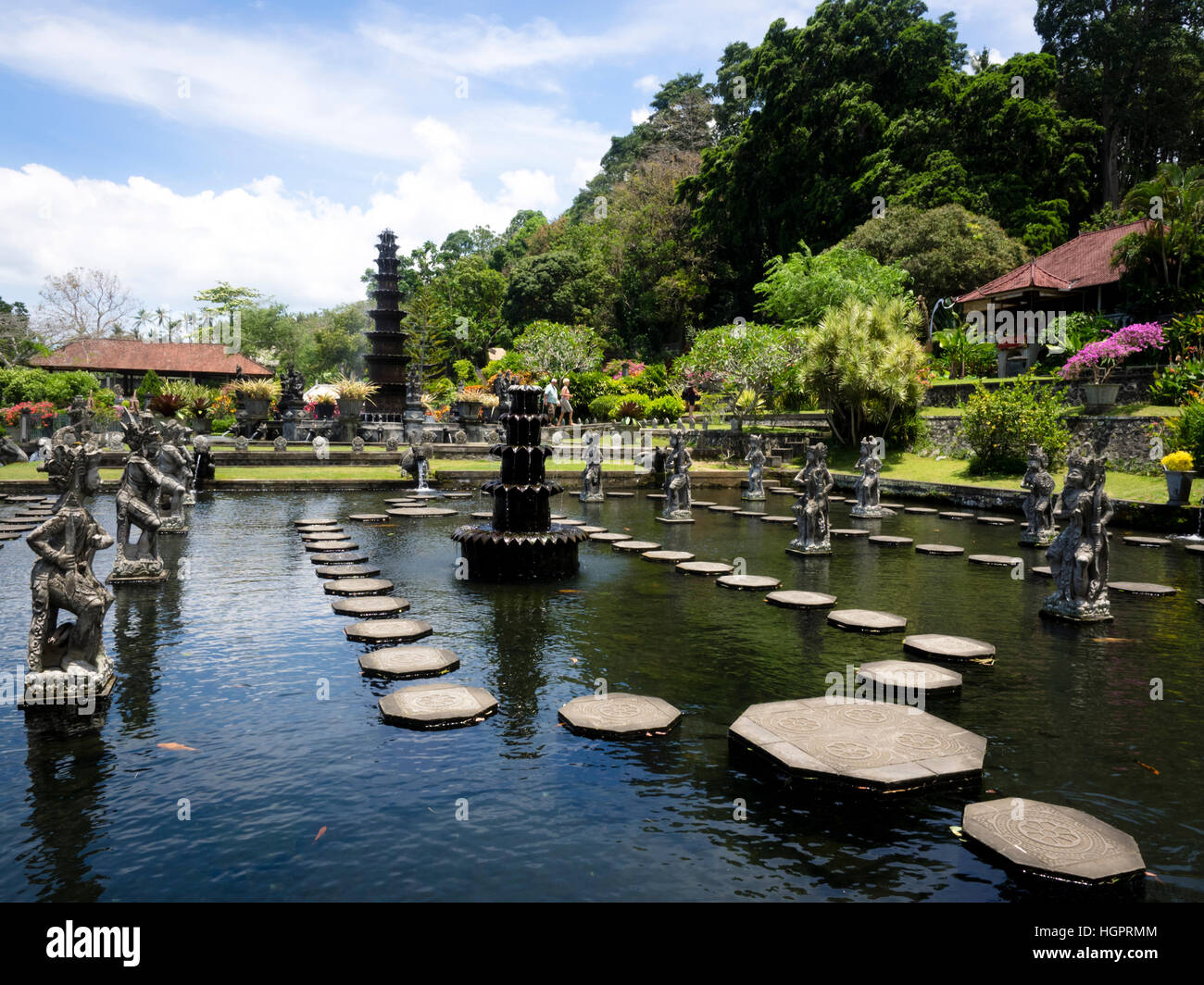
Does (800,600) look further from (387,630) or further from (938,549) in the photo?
(938,549)

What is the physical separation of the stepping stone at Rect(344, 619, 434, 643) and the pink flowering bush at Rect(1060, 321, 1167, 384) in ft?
78.5

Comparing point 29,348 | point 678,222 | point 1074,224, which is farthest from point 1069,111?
point 29,348

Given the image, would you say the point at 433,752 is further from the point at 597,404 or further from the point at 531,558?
the point at 597,404

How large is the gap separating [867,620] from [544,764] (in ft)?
16.5

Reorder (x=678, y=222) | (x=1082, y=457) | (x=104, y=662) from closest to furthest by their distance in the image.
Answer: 1. (x=104, y=662)
2. (x=1082, y=457)
3. (x=678, y=222)

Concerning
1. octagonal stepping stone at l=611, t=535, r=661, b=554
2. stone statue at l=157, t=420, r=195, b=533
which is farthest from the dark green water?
stone statue at l=157, t=420, r=195, b=533

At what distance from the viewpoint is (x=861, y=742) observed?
17.7ft

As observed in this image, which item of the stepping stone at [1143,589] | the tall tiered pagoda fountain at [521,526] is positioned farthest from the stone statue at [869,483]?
the tall tiered pagoda fountain at [521,526]

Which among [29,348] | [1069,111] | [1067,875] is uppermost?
[1069,111]

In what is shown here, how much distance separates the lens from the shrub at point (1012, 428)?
74.0 feet

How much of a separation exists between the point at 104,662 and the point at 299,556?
630 centimetres

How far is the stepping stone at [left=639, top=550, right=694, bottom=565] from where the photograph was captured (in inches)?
501

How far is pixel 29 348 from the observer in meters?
→ 49.8

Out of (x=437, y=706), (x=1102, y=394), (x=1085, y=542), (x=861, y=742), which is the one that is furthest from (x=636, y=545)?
(x=1102, y=394)
